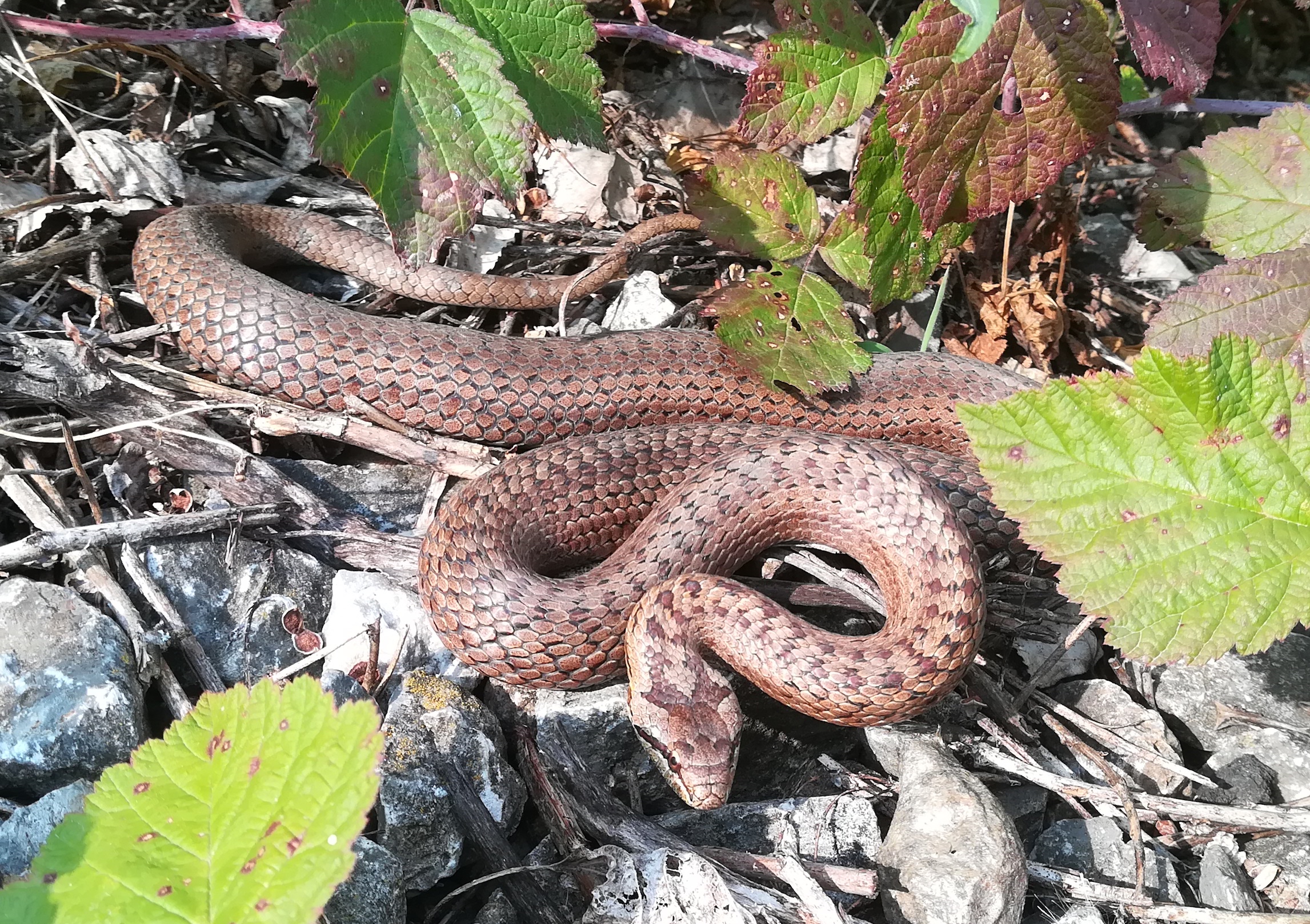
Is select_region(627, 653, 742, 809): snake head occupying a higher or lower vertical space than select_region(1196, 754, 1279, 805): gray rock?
higher

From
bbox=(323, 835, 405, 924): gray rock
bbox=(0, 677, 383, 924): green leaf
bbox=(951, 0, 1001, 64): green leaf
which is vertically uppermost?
bbox=(951, 0, 1001, 64): green leaf

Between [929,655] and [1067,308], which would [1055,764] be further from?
[1067,308]

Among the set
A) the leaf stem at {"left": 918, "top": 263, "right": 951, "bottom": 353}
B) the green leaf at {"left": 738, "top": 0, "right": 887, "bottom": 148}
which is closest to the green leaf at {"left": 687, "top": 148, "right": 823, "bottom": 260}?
the green leaf at {"left": 738, "top": 0, "right": 887, "bottom": 148}

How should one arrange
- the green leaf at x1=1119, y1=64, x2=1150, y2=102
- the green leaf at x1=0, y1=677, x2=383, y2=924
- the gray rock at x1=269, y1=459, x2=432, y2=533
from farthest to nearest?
1. the green leaf at x1=1119, y1=64, x2=1150, y2=102
2. the gray rock at x1=269, y1=459, x2=432, y2=533
3. the green leaf at x1=0, y1=677, x2=383, y2=924

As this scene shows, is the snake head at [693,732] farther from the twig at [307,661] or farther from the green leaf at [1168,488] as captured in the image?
the green leaf at [1168,488]

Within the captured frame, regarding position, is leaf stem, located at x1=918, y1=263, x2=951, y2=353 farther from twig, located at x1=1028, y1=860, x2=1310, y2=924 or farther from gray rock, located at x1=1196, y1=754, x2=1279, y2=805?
twig, located at x1=1028, y1=860, x2=1310, y2=924

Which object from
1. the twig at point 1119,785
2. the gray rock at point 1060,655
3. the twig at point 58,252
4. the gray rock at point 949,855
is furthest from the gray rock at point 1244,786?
the twig at point 58,252

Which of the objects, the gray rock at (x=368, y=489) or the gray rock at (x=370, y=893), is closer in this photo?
the gray rock at (x=370, y=893)
